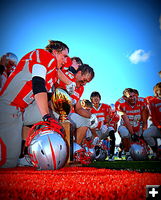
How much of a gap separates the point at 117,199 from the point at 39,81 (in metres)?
1.31

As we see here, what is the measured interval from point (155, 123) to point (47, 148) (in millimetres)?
4118

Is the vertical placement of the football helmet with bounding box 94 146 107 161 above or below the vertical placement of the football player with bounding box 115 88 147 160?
below

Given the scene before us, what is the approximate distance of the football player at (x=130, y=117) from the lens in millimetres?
5742

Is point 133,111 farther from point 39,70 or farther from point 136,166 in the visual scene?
point 39,70

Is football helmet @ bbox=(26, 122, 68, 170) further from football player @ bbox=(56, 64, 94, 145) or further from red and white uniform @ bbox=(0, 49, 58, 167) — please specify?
football player @ bbox=(56, 64, 94, 145)

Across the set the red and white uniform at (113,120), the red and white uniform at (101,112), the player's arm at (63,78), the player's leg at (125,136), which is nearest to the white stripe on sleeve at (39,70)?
the player's arm at (63,78)

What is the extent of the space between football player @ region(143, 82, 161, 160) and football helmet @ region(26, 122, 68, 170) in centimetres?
372

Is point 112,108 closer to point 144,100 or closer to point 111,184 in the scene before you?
point 144,100

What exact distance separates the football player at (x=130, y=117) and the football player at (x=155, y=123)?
46 centimetres

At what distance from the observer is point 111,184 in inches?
50.1

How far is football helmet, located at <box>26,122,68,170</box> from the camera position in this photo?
1807 mm

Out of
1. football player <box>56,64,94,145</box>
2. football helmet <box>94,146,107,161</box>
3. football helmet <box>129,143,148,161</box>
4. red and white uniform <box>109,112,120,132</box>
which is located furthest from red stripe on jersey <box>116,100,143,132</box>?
football player <box>56,64,94,145</box>

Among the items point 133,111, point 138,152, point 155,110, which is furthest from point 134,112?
point 138,152

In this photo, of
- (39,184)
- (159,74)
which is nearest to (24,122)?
(39,184)
